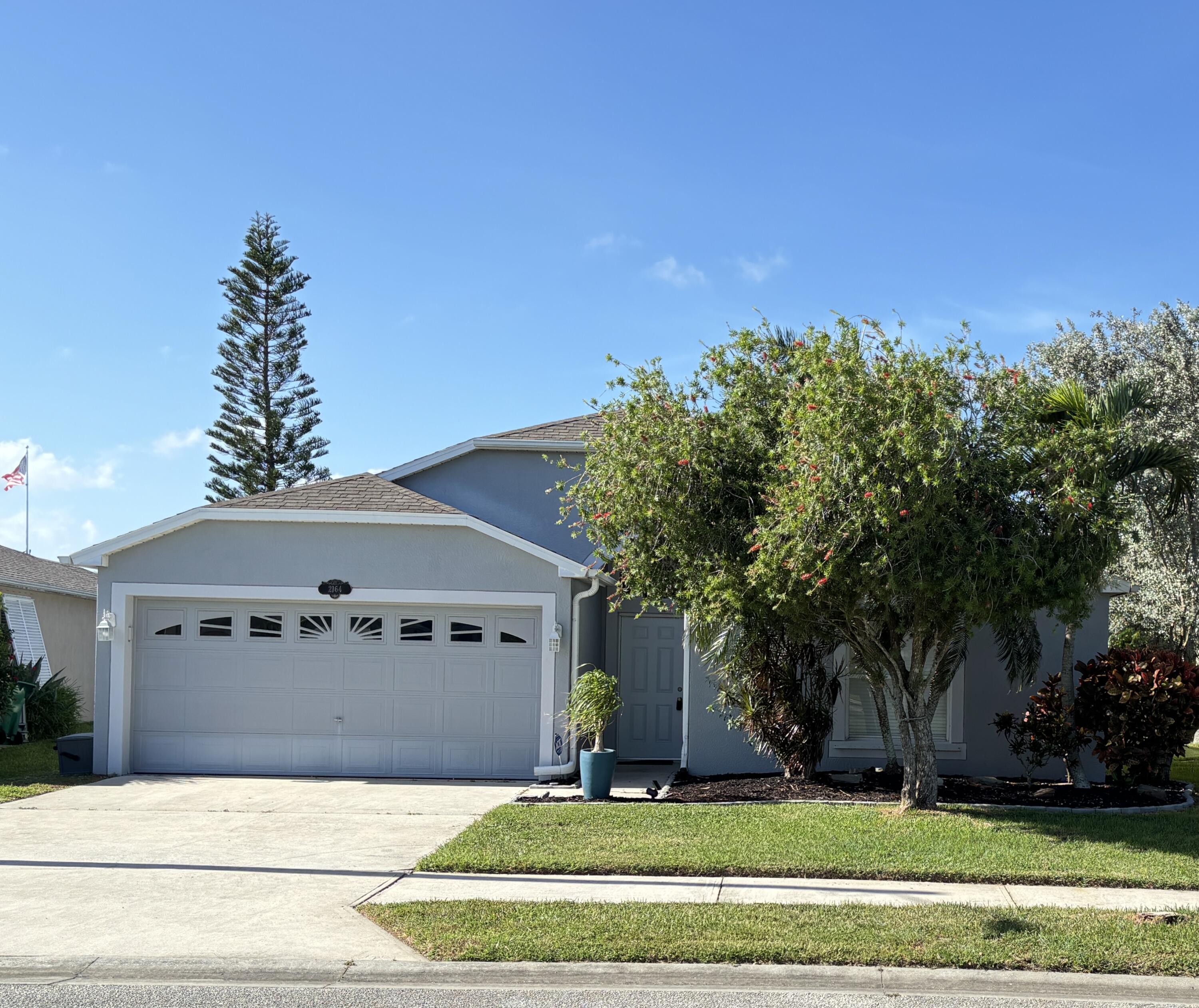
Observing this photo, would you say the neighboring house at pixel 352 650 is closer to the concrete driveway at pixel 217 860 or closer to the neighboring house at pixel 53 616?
the concrete driveway at pixel 217 860

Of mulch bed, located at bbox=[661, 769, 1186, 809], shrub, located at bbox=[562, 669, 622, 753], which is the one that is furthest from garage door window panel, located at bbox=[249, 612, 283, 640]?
mulch bed, located at bbox=[661, 769, 1186, 809]

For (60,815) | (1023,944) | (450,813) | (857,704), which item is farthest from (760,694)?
(60,815)

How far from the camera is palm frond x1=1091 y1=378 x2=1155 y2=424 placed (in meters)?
11.2

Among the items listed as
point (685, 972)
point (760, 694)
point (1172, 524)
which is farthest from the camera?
point (1172, 524)

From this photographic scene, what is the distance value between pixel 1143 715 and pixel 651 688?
22.0ft

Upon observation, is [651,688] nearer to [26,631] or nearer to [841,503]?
[841,503]

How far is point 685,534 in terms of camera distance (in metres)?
10.7

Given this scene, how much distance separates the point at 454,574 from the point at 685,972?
8425 millimetres

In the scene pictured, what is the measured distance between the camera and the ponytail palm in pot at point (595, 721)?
1216cm

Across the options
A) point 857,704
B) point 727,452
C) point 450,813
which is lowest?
point 450,813

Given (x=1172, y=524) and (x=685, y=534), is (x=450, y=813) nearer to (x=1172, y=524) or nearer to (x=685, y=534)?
(x=685, y=534)

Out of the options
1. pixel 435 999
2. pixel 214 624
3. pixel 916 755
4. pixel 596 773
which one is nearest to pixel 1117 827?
pixel 916 755

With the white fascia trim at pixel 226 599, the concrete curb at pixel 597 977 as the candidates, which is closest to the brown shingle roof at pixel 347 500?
the white fascia trim at pixel 226 599

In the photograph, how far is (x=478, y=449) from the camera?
60.7ft
